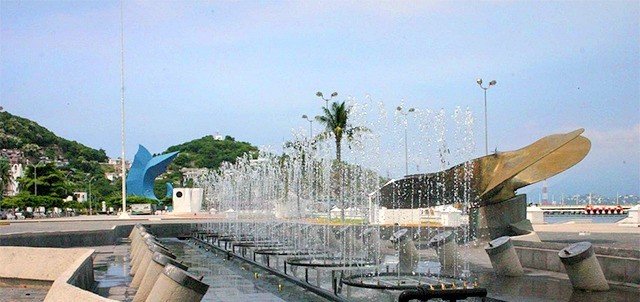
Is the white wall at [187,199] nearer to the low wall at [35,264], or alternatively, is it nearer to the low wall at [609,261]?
the low wall at [35,264]

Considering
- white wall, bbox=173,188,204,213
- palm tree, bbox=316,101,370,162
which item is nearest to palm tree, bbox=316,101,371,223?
palm tree, bbox=316,101,370,162

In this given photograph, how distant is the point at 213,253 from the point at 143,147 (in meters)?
67.7

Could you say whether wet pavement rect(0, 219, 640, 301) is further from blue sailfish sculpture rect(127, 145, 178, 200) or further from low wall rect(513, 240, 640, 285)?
blue sailfish sculpture rect(127, 145, 178, 200)

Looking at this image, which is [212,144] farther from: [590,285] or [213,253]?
[590,285]

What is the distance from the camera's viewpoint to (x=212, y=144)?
121m

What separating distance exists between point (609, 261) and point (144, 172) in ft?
246

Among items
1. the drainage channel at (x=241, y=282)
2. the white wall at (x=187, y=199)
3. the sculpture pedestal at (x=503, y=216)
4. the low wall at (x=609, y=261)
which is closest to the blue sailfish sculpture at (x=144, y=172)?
the white wall at (x=187, y=199)

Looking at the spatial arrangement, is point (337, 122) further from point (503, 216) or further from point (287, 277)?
point (287, 277)

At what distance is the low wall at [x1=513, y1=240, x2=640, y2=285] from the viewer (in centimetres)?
999

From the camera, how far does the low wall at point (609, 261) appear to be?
9992mm

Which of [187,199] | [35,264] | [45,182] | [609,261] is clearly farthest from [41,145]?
[609,261]

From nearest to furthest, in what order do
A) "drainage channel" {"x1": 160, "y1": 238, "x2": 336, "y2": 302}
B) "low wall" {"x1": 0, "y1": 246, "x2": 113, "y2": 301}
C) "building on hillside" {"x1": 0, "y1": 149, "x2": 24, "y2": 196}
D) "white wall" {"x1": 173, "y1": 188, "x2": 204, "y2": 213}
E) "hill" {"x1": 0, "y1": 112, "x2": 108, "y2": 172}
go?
"drainage channel" {"x1": 160, "y1": 238, "x2": 336, "y2": 302} < "low wall" {"x1": 0, "y1": 246, "x2": 113, "y2": 301} < "white wall" {"x1": 173, "y1": 188, "x2": 204, "y2": 213} < "building on hillside" {"x1": 0, "y1": 149, "x2": 24, "y2": 196} < "hill" {"x1": 0, "y1": 112, "x2": 108, "y2": 172}

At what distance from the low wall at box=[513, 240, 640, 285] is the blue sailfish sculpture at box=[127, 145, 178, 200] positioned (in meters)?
71.0

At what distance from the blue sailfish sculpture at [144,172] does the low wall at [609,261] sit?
233ft
